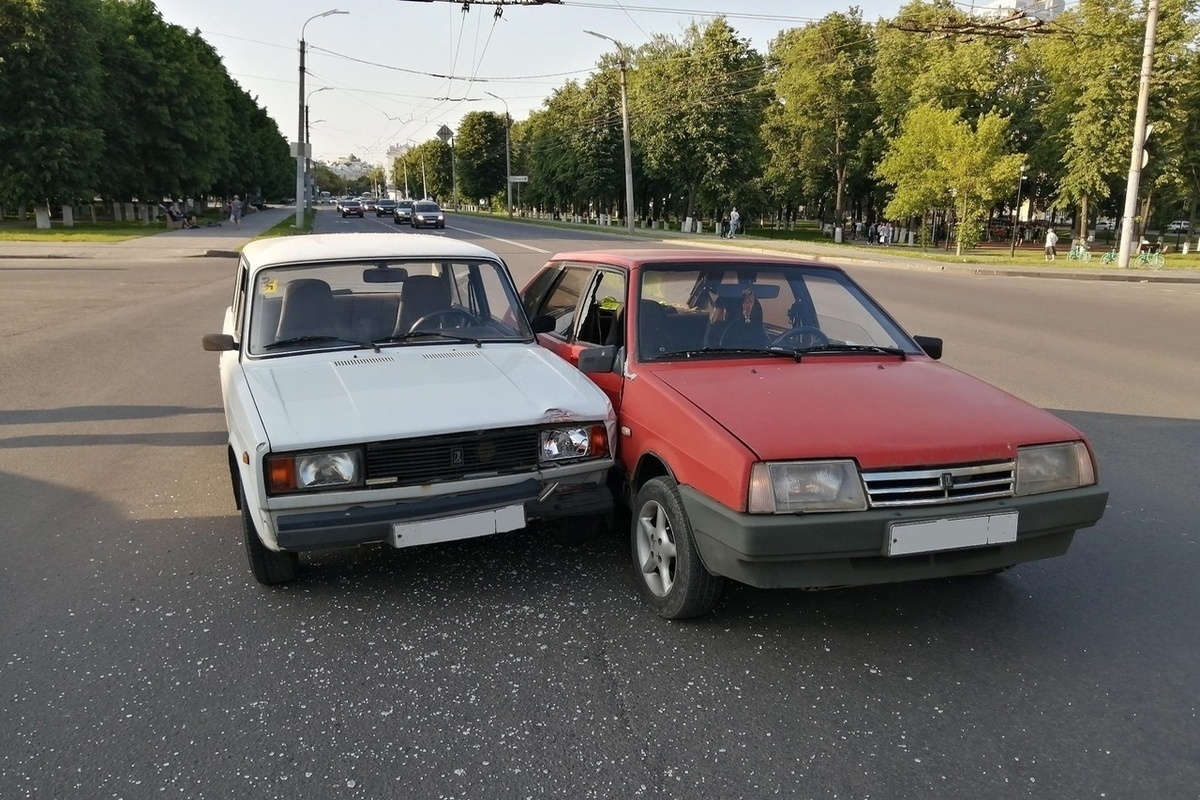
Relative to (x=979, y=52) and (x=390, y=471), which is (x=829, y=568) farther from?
(x=979, y=52)

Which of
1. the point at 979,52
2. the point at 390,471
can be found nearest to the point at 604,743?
the point at 390,471

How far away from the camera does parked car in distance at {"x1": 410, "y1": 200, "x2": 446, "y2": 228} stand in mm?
Answer: 50344

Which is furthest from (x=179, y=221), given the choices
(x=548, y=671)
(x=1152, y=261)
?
(x=548, y=671)

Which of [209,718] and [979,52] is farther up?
[979,52]

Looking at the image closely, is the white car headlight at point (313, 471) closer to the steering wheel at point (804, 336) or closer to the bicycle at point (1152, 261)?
the steering wheel at point (804, 336)

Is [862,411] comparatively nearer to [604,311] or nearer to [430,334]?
[604,311]

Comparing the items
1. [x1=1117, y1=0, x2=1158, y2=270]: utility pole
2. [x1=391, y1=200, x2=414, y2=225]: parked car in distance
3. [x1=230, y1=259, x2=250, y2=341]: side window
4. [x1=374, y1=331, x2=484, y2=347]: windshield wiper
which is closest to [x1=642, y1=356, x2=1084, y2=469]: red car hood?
[x1=374, y1=331, x2=484, y2=347]: windshield wiper

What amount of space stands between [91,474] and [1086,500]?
5902 millimetres

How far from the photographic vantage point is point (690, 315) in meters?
4.48

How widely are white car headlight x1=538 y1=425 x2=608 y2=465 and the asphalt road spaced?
63 centimetres

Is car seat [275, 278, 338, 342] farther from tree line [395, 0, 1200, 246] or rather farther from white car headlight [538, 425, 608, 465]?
tree line [395, 0, 1200, 246]

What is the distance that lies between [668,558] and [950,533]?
44.7 inches

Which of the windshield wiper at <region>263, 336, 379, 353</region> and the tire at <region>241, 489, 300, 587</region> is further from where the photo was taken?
the windshield wiper at <region>263, 336, 379, 353</region>

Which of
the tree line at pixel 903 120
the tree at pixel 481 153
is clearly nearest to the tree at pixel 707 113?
the tree line at pixel 903 120
